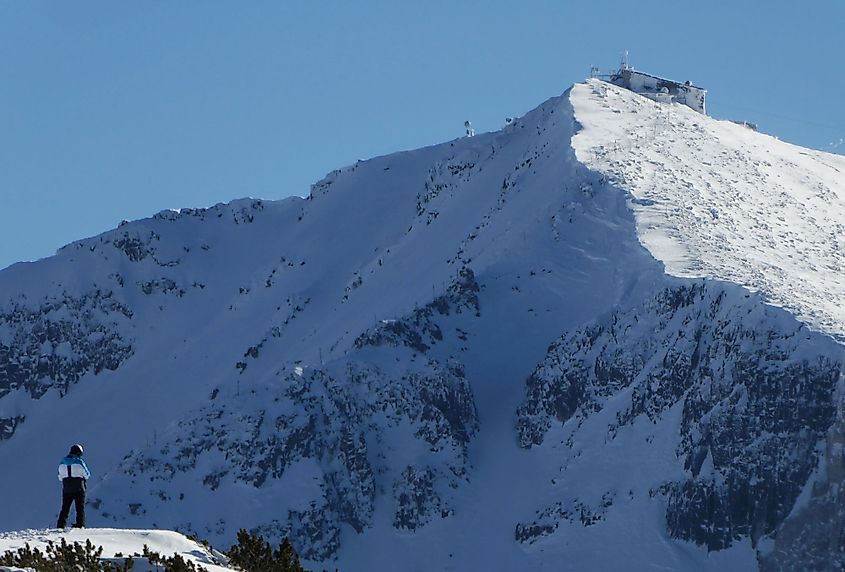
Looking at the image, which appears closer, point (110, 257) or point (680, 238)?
point (680, 238)

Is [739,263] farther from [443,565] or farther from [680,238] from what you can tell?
[443,565]

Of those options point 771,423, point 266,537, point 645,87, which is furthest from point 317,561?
point 645,87

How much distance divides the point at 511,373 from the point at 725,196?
2132cm

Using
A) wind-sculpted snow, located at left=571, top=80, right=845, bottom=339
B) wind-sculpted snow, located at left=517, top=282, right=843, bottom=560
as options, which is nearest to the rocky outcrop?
wind-sculpted snow, located at left=571, top=80, right=845, bottom=339

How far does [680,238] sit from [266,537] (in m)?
32.7

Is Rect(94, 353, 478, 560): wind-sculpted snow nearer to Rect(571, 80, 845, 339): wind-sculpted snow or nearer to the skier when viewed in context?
Rect(571, 80, 845, 339): wind-sculpted snow

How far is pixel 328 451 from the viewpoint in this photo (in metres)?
115

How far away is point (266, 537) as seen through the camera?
108625 mm

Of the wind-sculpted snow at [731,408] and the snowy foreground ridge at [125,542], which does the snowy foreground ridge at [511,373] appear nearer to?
the wind-sculpted snow at [731,408]

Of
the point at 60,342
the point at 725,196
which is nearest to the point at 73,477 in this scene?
the point at 725,196

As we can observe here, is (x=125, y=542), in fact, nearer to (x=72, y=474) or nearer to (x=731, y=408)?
(x=72, y=474)

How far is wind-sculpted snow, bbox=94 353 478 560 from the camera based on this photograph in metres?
112

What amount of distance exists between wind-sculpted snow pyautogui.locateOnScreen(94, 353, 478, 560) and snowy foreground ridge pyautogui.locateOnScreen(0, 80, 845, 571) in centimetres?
15

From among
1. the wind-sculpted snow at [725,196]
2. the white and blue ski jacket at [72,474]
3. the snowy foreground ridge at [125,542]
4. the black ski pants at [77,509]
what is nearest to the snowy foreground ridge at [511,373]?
the wind-sculpted snow at [725,196]
